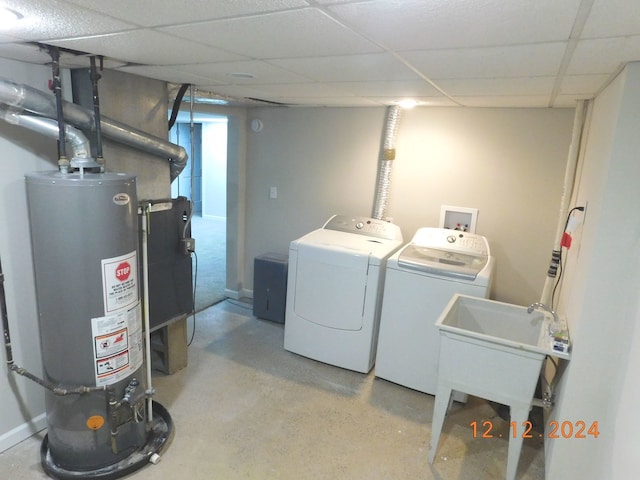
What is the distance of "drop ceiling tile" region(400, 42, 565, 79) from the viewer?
50.9 inches

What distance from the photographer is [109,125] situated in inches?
79.0

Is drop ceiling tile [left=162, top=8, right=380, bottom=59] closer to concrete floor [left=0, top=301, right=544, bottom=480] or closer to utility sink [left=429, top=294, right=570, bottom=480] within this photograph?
utility sink [left=429, top=294, right=570, bottom=480]

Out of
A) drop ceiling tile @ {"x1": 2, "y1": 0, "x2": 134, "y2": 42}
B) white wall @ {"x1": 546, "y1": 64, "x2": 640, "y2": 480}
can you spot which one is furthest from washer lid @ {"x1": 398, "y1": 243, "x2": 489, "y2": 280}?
drop ceiling tile @ {"x1": 2, "y1": 0, "x2": 134, "y2": 42}

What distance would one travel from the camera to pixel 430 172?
3123 millimetres

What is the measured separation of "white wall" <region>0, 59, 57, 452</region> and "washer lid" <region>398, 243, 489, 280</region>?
208cm

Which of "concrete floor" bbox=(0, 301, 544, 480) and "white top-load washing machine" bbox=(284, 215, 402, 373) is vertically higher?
"white top-load washing machine" bbox=(284, 215, 402, 373)

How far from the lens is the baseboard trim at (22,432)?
6.73 feet

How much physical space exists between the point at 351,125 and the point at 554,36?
2.31 metres

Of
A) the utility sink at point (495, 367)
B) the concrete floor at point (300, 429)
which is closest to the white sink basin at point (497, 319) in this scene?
the utility sink at point (495, 367)

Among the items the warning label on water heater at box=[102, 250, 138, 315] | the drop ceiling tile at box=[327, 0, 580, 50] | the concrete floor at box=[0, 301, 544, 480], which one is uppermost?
the drop ceiling tile at box=[327, 0, 580, 50]

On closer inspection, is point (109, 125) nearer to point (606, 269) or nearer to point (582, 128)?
point (606, 269)

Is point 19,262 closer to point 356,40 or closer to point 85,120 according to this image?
point 85,120

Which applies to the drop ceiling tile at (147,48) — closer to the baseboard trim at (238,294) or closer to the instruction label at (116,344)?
the instruction label at (116,344)
